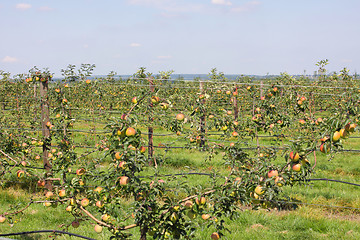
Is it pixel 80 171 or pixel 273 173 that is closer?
pixel 273 173

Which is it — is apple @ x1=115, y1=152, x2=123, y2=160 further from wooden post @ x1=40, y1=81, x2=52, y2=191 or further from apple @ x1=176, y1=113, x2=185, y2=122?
wooden post @ x1=40, y1=81, x2=52, y2=191

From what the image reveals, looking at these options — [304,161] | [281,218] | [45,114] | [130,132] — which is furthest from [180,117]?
[45,114]

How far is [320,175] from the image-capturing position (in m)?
6.84

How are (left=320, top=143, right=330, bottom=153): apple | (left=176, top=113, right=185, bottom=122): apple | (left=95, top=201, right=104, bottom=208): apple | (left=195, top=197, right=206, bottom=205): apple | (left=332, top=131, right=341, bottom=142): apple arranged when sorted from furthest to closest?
(left=176, top=113, right=185, bottom=122): apple → (left=95, top=201, right=104, bottom=208): apple → (left=195, top=197, right=206, bottom=205): apple → (left=320, top=143, right=330, bottom=153): apple → (left=332, top=131, right=341, bottom=142): apple

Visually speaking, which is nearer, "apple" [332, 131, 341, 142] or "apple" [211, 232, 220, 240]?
"apple" [332, 131, 341, 142]

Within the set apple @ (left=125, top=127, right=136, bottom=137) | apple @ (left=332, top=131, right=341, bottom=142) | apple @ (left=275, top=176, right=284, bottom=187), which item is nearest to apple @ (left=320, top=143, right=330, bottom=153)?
apple @ (left=332, top=131, right=341, bottom=142)

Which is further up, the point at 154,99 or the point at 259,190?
the point at 154,99

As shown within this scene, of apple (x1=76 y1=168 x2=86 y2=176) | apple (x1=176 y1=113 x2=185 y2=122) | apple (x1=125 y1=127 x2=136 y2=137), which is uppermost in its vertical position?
apple (x1=176 y1=113 x2=185 y2=122)

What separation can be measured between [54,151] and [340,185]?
205 inches

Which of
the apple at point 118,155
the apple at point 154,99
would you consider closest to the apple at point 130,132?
the apple at point 118,155

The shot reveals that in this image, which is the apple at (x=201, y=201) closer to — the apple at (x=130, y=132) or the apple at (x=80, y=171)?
the apple at (x=130, y=132)

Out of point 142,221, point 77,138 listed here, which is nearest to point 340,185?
point 142,221

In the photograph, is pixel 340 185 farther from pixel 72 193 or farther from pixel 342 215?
pixel 72 193

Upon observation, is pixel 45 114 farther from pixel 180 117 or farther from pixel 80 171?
pixel 180 117
